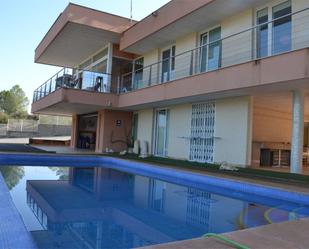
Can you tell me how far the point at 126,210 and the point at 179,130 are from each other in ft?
29.6

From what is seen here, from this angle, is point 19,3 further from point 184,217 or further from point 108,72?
point 184,217

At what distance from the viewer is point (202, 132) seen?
14.5 metres

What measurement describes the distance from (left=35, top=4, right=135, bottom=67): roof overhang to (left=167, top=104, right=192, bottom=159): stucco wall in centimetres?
509

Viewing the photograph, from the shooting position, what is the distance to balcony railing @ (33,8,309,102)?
10180 millimetres

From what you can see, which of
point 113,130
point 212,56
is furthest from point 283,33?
point 113,130

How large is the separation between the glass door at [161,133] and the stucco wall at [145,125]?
15.8 inches

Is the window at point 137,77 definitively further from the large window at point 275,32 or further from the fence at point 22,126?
the fence at point 22,126

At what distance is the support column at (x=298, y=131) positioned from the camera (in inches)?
401

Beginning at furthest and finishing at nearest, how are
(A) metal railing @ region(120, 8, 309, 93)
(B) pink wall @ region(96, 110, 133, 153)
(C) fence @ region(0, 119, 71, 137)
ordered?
(C) fence @ region(0, 119, 71, 137), (B) pink wall @ region(96, 110, 133, 153), (A) metal railing @ region(120, 8, 309, 93)

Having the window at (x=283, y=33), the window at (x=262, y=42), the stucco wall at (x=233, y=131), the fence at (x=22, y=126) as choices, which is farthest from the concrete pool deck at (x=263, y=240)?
the fence at (x=22, y=126)

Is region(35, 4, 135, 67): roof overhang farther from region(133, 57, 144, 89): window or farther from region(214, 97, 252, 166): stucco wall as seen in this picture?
region(214, 97, 252, 166): stucco wall

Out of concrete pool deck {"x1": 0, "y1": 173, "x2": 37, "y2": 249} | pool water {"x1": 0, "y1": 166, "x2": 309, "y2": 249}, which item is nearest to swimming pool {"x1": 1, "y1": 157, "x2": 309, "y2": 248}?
pool water {"x1": 0, "y1": 166, "x2": 309, "y2": 249}

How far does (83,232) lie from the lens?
530 cm

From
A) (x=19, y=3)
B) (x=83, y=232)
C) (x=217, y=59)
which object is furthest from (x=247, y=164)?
(x=19, y=3)
